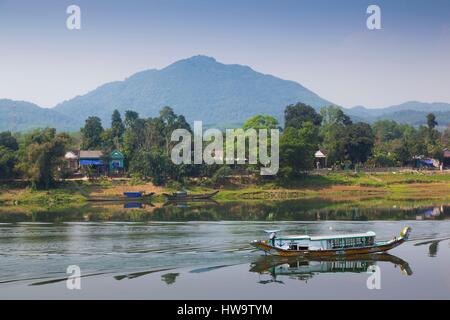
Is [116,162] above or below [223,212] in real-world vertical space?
above

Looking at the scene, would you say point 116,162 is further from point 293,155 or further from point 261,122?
point 293,155

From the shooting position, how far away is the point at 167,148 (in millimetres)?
76188

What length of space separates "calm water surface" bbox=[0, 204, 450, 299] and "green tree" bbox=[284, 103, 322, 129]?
57754mm

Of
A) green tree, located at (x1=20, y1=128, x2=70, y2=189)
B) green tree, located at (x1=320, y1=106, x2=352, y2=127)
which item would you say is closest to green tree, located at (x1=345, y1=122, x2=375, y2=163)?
green tree, located at (x1=320, y1=106, x2=352, y2=127)

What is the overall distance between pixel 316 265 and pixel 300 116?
73916 mm

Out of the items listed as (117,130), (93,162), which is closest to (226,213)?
(93,162)

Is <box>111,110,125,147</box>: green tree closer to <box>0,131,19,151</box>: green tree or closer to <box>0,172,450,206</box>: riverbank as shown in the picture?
<box>0,131,19,151</box>: green tree

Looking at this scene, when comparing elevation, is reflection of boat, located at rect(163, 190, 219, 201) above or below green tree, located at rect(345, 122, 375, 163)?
below

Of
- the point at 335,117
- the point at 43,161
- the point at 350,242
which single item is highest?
the point at 335,117

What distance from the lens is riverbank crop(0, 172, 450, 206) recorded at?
6228cm

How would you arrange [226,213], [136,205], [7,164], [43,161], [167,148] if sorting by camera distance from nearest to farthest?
[226,213]
[136,205]
[43,161]
[7,164]
[167,148]
